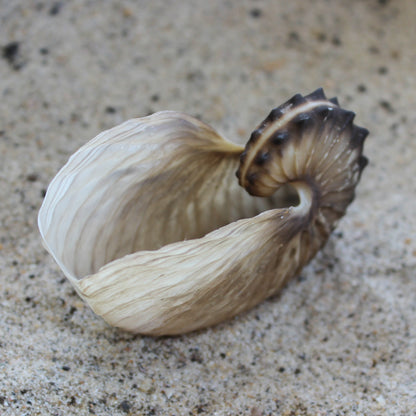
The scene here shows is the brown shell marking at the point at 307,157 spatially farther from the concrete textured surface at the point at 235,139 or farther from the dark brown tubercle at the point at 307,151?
the concrete textured surface at the point at 235,139

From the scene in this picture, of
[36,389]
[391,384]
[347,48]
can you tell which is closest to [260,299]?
[391,384]

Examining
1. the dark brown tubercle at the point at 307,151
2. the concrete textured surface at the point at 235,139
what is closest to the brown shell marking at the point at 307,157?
the dark brown tubercle at the point at 307,151

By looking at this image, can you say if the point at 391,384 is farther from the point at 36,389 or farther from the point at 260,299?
the point at 36,389

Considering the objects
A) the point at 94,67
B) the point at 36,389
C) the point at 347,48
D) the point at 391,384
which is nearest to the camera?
the point at 36,389

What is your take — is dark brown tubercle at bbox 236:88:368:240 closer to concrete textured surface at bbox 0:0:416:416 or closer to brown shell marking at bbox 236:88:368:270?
brown shell marking at bbox 236:88:368:270

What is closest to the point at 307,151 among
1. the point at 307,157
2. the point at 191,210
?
the point at 307,157

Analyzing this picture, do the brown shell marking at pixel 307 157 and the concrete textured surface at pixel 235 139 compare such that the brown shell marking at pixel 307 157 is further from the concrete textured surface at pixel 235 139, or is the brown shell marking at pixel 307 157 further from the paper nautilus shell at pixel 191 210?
the concrete textured surface at pixel 235 139

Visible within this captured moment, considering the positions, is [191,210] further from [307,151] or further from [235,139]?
[235,139]

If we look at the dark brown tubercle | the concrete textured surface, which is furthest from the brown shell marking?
the concrete textured surface
